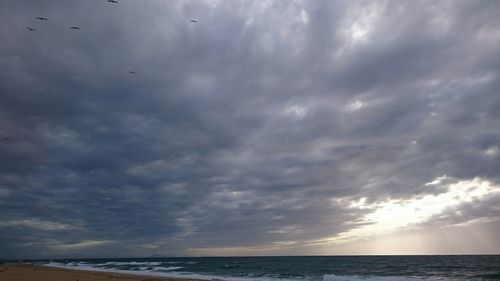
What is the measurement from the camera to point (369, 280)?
129 ft

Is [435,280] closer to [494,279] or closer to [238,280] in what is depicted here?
[494,279]

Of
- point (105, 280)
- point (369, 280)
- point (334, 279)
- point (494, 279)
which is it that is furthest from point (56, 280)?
point (494, 279)

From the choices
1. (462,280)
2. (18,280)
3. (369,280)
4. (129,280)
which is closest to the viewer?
(18,280)

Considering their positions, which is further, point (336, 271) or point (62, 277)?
point (336, 271)

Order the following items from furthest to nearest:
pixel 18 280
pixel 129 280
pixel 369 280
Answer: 1. pixel 369 280
2. pixel 129 280
3. pixel 18 280

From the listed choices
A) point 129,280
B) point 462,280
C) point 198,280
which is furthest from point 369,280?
point 129,280

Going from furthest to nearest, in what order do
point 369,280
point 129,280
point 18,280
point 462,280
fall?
1. point 369,280
2. point 462,280
3. point 129,280
4. point 18,280

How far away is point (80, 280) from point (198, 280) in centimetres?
1134

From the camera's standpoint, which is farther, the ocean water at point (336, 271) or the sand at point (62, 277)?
the ocean water at point (336, 271)

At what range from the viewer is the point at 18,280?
3058cm

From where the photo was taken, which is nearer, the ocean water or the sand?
the sand

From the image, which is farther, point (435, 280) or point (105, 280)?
point (435, 280)

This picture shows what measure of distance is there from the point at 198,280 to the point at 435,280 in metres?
24.6

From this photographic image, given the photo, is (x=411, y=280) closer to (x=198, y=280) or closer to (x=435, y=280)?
(x=435, y=280)
